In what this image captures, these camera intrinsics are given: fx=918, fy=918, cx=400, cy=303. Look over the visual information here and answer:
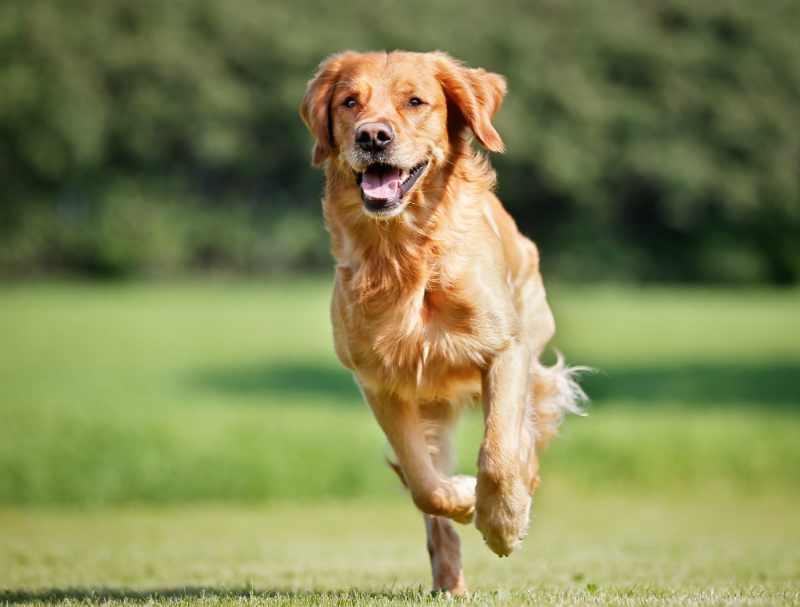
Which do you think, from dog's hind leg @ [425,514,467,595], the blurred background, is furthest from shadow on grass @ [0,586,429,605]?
the blurred background

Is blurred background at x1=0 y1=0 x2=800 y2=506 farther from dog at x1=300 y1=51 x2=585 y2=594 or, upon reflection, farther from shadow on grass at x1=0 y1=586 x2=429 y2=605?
dog at x1=300 y1=51 x2=585 y2=594

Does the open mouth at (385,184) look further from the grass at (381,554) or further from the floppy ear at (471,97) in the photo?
the grass at (381,554)

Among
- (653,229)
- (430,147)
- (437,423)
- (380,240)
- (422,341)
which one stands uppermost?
(430,147)

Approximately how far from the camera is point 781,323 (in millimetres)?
26781

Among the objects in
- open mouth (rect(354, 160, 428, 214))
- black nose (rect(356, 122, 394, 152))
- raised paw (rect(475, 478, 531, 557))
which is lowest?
raised paw (rect(475, 478, 531, 557))

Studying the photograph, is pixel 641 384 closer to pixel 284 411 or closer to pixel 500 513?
pixel 284 411

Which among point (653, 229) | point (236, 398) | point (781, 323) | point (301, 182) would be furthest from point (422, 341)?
point (653, 229)

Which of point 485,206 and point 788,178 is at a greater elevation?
point 485,206

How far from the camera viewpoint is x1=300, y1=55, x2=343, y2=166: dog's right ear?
4383 mm

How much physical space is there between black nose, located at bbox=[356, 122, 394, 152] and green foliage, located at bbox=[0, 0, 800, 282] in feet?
112

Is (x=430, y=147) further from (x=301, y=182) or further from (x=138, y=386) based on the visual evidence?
(x=301, y=182)

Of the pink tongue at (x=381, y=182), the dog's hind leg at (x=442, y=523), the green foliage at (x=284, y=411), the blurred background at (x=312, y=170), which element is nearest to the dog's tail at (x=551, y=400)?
the green foliage at (x=284, y=411)

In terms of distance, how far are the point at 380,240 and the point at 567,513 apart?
662cm

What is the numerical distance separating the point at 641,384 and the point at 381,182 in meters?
14.1
